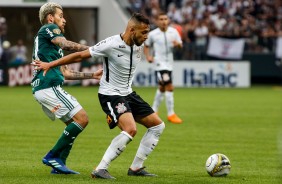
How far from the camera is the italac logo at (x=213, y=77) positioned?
34.3 m

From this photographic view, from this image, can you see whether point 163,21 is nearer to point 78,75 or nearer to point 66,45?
point 78,75

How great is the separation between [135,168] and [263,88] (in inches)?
934

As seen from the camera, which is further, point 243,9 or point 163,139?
point 243,9

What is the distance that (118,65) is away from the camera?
34.6 feet

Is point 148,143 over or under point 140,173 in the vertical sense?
over

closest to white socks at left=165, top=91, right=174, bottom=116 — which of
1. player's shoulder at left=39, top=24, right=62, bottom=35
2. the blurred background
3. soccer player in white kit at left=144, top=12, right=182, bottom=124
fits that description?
soccer player in white kit at left=144, top=12, right=182, bottom=124

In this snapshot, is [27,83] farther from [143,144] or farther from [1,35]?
[143,144]

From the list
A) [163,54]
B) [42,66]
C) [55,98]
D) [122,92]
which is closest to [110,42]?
[122,92]

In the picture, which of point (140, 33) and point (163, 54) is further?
point (163, 54)

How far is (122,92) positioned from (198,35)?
2580 centimetres

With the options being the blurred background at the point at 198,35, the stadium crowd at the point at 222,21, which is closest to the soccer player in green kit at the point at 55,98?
the blurred background at the point at 198,35

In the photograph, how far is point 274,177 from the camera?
427 inches

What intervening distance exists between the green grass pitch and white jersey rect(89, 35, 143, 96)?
118 centimetres

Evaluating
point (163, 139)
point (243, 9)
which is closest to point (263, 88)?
point (243, 9)
